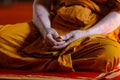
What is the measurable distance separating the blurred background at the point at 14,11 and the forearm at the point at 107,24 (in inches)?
86.6

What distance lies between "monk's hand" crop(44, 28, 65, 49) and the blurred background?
2115 mm

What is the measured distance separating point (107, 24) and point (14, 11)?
317cm

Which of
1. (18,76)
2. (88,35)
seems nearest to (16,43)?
(18,76)

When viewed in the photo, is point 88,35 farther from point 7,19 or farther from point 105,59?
point 7,19

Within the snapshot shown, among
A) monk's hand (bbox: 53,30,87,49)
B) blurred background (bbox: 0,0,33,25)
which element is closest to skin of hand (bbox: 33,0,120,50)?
monk's hand (bbox: 53,30,87,49)

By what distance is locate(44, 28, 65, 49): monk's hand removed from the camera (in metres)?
1.54

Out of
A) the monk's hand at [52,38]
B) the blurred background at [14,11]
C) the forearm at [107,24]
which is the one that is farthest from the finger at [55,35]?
the blurred background at [14,11]

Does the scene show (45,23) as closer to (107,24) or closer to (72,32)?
(72,32)

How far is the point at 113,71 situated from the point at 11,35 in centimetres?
54

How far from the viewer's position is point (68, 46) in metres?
1.51

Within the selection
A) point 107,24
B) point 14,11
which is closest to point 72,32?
point 107,24

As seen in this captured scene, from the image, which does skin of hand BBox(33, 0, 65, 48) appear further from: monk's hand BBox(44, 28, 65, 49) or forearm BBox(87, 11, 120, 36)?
forearm BBox(87, 11, 120, 36)

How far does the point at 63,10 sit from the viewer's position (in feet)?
5.43

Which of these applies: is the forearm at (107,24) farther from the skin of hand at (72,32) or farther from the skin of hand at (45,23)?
the skin of hand at (45,23)
